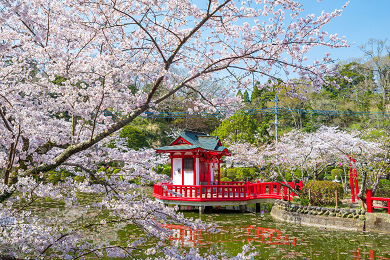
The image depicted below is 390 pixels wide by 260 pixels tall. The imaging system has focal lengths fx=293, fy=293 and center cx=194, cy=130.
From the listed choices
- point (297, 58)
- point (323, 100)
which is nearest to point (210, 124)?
point (323, 100)

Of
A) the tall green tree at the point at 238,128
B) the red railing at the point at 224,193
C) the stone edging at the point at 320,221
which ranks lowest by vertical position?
the stone edging at the point at 320,221

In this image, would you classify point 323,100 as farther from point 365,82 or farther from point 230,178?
point 230,178

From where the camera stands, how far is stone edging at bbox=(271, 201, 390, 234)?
28.0ft

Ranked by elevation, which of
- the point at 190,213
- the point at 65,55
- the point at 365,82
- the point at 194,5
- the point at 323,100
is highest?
the point at 365,82

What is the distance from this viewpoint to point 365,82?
93.2ft

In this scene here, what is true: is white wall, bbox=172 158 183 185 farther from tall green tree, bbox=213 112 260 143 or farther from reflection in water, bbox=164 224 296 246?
tall green tree, bbox=213 112 260 143

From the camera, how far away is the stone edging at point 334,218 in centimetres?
852

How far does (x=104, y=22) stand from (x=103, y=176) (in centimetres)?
196

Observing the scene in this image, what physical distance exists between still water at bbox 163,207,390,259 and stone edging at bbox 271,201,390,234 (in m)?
0.39

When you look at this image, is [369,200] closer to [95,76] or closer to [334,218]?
[334,218]

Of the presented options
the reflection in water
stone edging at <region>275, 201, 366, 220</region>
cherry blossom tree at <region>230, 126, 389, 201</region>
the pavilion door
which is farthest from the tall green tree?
the reflection in water

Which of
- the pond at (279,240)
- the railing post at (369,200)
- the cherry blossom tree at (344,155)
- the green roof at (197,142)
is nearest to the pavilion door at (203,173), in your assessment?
the green roof at (197,142)

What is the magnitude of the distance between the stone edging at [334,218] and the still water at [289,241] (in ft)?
1.29

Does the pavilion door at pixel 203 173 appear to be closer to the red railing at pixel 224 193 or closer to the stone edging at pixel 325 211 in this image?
the red railing at pixel 224 193
